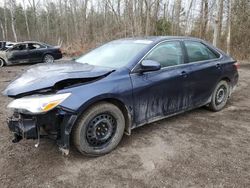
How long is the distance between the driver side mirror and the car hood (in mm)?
471

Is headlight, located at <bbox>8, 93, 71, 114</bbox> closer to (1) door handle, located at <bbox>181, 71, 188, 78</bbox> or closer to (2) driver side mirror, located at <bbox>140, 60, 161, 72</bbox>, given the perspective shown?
(2) driver side mirror, located at <bbox>140, 60, 161, 72</bbox>

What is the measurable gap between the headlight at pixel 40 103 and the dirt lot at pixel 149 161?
0.75 meters

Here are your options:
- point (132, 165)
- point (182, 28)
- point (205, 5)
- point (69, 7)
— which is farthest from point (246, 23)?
point (69, 7)

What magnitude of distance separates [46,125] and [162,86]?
1.79 m

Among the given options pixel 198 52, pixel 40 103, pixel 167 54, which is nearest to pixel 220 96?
pixel 198 52

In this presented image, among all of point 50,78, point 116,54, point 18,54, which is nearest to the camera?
point 50,78

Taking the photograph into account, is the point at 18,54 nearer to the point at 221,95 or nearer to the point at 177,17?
the point at 177,17

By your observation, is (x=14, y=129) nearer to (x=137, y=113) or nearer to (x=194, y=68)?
(x=137, y=113)

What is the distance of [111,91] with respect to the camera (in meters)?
3.21

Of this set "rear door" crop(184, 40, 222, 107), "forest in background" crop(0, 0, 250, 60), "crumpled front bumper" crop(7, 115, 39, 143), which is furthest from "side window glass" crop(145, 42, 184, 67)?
"forest in background" crop(0, 0, 250, 60)

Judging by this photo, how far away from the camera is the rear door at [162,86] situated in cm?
358

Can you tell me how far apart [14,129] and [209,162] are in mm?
2386

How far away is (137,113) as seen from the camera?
3.59 m

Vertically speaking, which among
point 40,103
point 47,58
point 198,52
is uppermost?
point 198,52
